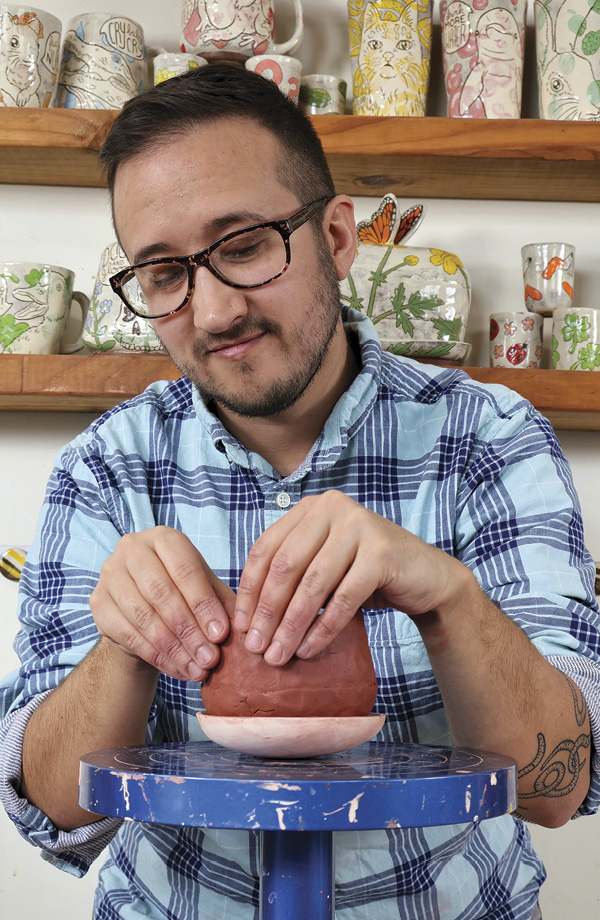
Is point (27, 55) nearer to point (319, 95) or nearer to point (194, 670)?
point (319, 95)

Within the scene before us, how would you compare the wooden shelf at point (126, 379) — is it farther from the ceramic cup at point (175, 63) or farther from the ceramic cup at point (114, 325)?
the ceramic cup at point (175, 63)

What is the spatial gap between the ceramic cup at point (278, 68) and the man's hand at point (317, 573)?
1.02 metres

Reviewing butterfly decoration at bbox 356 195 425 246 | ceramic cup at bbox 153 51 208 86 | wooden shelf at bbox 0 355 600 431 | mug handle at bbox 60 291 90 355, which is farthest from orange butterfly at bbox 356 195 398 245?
mug handle at bbox 60 291 90 355

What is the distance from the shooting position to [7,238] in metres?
1.73

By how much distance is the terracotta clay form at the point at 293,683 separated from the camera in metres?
0.67

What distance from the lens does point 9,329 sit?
4.81 ft

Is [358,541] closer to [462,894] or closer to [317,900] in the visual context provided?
[317,900]

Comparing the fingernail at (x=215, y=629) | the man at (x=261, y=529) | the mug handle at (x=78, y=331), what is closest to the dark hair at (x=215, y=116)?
the man at (x=261, y=529)

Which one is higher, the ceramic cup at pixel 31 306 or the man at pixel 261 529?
the ceramic cup at pixel 31 306

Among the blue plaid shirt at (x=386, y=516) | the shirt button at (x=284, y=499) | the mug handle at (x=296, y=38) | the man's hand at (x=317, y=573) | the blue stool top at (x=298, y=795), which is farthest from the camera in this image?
the mug handle at (x=296, y=38)

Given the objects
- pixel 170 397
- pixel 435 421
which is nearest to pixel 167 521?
pixel 170 397

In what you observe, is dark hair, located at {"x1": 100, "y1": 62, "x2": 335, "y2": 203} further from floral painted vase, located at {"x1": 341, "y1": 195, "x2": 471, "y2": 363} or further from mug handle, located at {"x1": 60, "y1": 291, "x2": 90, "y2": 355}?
mug handle, located at {"x1": 60, "y1": 291, "x2": 90, "y2": 355}

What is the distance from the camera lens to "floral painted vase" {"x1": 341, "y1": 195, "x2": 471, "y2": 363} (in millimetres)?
1458

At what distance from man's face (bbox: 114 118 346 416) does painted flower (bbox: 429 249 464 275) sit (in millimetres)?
431
